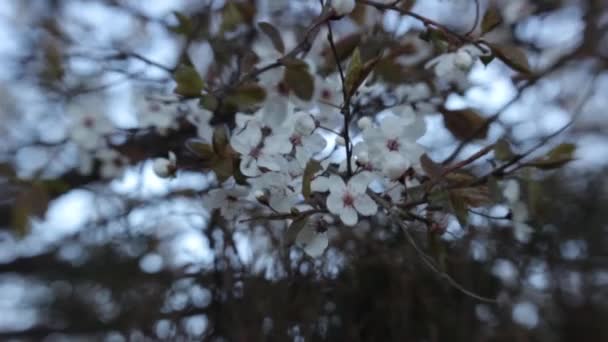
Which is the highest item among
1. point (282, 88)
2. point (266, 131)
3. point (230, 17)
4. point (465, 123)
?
point (230, 17)

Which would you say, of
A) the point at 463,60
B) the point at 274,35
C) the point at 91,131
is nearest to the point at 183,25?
the point at 274,35

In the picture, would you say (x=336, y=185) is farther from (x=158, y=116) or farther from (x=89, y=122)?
(x=89, y=122)

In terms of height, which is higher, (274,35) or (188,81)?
(274,35)

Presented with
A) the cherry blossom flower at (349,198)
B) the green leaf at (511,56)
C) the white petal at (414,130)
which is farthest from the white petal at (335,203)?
the green leaf at (511,56)

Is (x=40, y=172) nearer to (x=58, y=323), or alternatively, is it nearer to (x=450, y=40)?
(x=58, y=323)

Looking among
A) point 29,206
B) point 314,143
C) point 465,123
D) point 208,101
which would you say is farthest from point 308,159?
point 29,206

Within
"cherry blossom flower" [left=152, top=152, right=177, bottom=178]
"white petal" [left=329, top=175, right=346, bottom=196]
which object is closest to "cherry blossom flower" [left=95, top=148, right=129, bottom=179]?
"cherry blossom flower" [left=152, top=152, right=177, bottom=178]

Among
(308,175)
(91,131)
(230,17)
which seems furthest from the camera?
(91,131)

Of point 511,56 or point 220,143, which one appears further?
point 511,56

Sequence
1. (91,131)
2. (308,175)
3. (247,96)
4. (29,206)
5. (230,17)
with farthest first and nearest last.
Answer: (91,131) → (29,206) → (230,17) → (247,96) → (308,175)

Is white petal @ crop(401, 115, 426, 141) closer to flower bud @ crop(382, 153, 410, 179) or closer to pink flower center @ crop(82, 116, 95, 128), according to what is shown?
flower bud @ crop(382, 153, 410, 179)
